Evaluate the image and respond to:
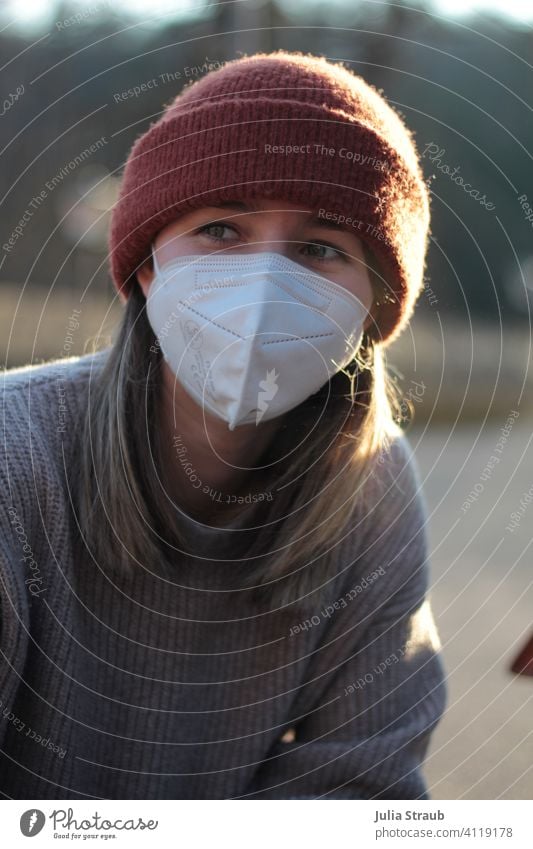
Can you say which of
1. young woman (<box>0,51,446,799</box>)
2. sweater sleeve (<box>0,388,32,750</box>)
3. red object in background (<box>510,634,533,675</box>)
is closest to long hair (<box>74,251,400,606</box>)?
young woman (<box>0,51,446,799</box>)

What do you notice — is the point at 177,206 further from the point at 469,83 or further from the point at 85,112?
the point at 85,112

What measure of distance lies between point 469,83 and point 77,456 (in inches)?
195

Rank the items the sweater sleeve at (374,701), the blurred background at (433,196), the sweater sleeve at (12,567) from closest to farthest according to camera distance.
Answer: the sweater sleeve at (12,567), the sweater sleeve at (374,701), the blurred background at (433,196)

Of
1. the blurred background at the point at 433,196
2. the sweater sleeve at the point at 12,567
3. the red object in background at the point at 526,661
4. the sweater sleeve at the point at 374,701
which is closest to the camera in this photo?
the sweater sleeve at the point at 12,567

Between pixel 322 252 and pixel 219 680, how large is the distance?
66 cm

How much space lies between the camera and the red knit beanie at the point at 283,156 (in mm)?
1381

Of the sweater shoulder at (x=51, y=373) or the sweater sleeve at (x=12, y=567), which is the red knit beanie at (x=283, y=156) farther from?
the sweater sleeve at (x=12, y=567)

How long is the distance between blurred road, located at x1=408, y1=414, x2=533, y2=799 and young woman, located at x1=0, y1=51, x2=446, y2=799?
473 millimetres

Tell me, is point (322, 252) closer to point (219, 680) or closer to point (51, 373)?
point (51, 373)

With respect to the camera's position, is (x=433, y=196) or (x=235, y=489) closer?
(x=235, y=489)

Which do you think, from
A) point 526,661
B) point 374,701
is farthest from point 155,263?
point 526,661

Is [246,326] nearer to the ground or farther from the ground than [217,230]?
nearer to the ground

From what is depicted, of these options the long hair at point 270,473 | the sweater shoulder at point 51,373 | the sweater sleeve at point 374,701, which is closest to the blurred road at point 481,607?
the sweater sleeve at point 374,701

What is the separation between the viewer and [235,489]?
62.6 inches
